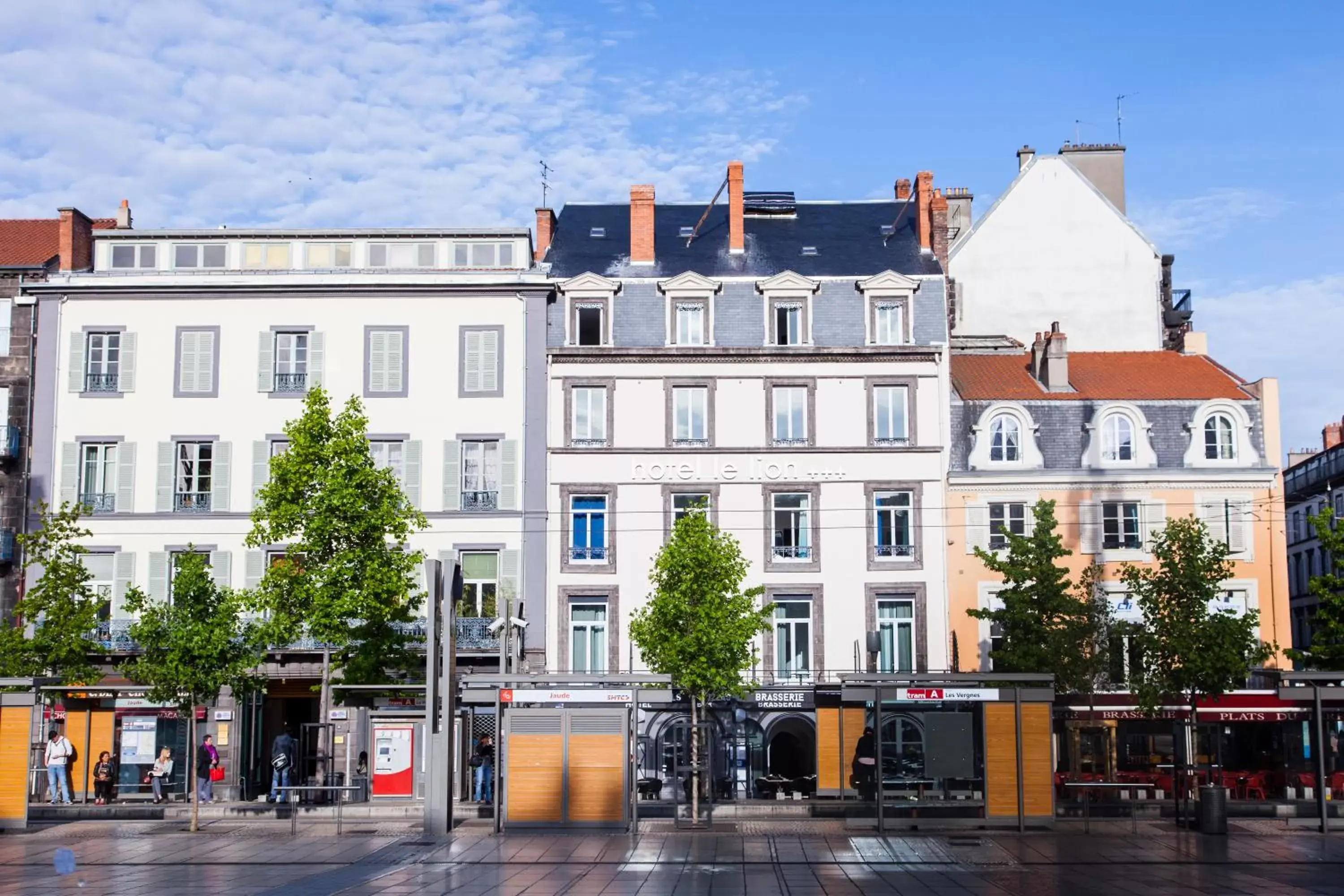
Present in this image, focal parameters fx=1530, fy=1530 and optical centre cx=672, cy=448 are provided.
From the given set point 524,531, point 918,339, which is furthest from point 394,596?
point 918,339

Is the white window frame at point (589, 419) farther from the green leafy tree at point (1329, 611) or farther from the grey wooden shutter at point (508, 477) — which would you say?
the green leafy tree at point (1329, 611)

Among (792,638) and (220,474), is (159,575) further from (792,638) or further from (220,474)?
(792,638)

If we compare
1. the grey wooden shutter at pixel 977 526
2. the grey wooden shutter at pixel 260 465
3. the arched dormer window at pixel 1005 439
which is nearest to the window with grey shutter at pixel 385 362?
the grey wooden shutter at pixel 260 465

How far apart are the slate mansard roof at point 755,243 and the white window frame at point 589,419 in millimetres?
4039

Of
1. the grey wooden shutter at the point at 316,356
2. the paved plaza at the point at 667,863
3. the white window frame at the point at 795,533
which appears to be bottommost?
the paved plaza at the point at 667,863

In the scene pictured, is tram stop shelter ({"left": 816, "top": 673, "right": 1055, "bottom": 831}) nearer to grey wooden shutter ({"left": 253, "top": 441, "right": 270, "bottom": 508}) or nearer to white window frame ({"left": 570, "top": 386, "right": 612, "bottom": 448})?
white window frame ({"left": 570, "top": 386, "right": 612, "bottom": 448})

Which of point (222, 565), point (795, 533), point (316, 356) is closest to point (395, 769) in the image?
point (222, 565)

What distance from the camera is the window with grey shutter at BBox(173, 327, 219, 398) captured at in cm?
4703

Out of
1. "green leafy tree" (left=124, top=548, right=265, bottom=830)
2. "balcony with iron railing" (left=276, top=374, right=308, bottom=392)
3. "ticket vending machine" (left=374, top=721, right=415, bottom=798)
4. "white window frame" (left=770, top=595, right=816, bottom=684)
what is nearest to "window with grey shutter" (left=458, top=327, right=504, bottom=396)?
"balcony with iron railing" (left=276, top=374, right=308, bottom=392)

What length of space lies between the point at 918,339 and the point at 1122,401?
6.69 metres

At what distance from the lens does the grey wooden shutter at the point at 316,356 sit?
1852 inches

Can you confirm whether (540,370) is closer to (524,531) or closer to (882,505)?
(524,531)

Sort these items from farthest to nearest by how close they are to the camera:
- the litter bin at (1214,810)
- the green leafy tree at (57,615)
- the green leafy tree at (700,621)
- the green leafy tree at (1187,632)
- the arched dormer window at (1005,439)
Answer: the arched dormer window at (1005,439)
the green leafy tree at (57,615)
the green leafy tree at (1187,632)
the green leafy tree at (700,621)
the litter bin at (1214,810)

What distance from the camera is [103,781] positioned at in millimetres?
37531
